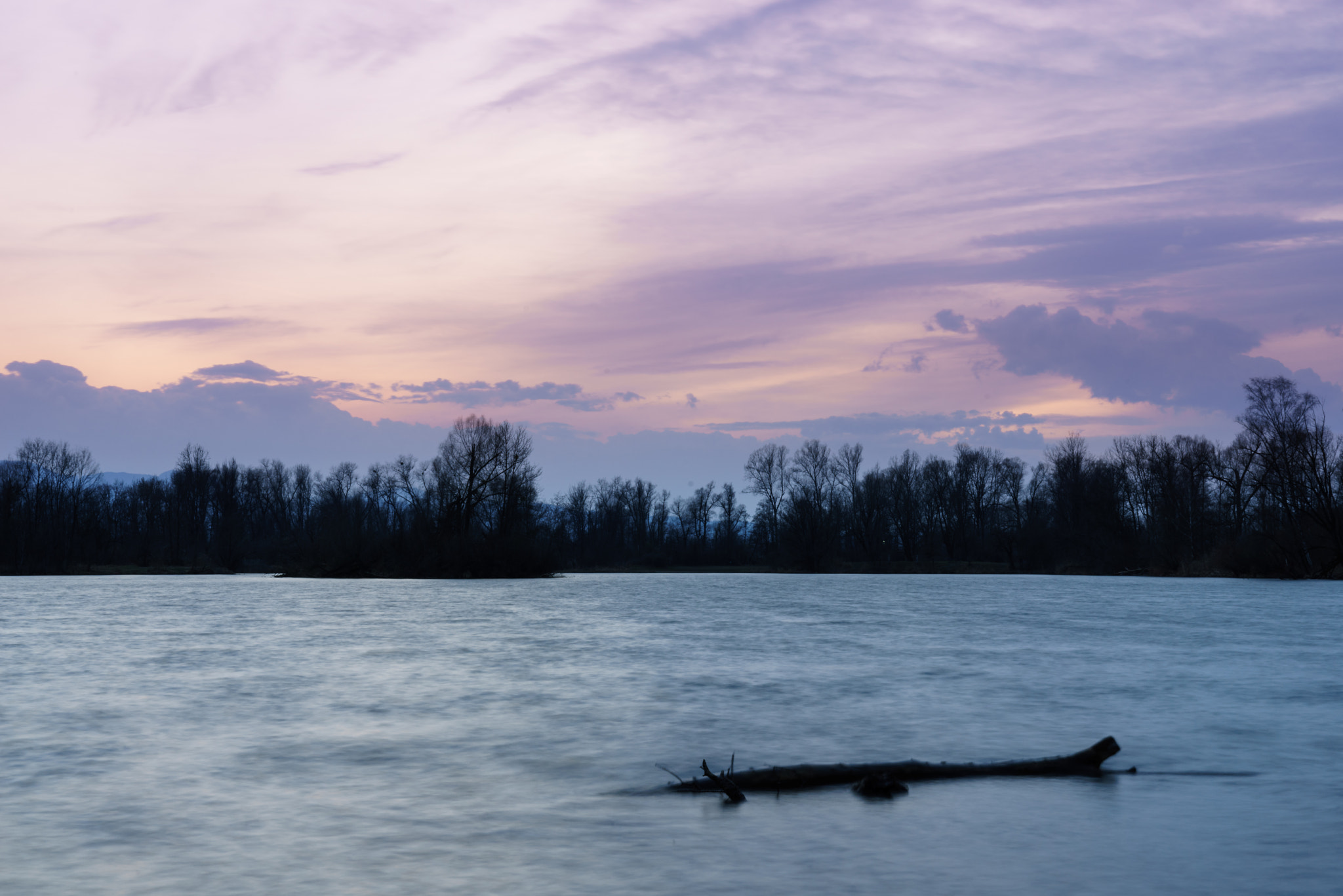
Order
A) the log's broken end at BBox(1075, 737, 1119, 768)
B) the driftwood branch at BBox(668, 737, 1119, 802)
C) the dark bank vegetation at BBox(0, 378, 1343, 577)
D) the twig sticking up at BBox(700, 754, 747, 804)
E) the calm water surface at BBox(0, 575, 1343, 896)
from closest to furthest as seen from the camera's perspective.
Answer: the calm water surface at BBox(0, 575, 1343, 896), the twig sticking up at BBox(700, 754, 747, 804), the driftwood branch at BBox(668, 737, 1119, 802), the log's broken end at BBox(1075, 737, 1119, 768), the dark bank vegetation at BBox(0, 378, 1343, 577)

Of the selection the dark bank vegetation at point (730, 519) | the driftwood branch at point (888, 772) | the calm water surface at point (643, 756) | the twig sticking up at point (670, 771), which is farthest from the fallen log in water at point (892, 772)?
the dark bank vegetation at point (730, 519)

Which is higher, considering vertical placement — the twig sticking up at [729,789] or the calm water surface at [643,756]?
the twig sticking up at [729,789]

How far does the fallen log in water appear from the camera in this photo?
1177 centimetres

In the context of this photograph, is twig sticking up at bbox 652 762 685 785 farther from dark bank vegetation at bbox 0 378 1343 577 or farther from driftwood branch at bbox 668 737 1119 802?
dark bank vegetation at bbox 0 378 1343 577

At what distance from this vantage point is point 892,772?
12258 millimetres

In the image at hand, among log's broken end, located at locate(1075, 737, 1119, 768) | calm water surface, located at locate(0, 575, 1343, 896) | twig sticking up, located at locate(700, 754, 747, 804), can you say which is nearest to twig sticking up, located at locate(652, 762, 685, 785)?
calm water surface, located at locate(0, 575, 1343, 896)

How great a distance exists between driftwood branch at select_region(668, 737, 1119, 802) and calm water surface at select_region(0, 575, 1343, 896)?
303 mm

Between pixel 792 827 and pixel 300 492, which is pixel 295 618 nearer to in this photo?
pixel 792 827

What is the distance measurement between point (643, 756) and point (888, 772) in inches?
166

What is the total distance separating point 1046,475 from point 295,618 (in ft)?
303

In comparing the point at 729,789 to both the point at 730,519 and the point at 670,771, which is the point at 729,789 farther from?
the point at 730,519

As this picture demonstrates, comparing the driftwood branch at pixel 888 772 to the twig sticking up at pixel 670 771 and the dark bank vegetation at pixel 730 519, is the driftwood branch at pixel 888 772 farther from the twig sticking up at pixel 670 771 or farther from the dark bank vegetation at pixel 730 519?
the dark bank vegetation at pixel 730 519

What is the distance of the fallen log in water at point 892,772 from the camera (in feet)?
38.6

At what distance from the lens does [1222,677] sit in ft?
77.2
